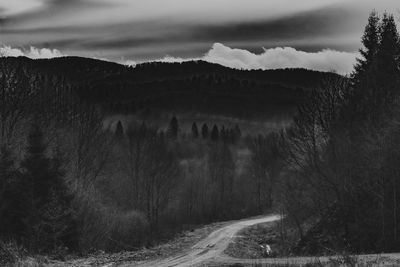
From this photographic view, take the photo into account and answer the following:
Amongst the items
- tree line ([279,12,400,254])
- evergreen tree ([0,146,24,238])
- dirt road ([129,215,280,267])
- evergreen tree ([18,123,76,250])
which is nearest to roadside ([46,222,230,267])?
dirt road ([129,215,280,267])

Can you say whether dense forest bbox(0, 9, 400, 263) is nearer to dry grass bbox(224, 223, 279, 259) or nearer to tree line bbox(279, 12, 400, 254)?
tree line bbox(279, 12, 400, 254)

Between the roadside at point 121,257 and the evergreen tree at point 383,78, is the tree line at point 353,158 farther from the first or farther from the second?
the roadside at point 121,257

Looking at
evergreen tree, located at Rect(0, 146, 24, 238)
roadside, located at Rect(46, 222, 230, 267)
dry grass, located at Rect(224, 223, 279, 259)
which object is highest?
evergreen tree, located at Rect(0, 146, 24, 238)

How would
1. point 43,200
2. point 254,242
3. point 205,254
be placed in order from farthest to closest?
point 254,242
point 205,254
point 43,200

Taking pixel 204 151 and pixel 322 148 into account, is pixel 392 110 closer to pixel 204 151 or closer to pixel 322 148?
pixel 322 148

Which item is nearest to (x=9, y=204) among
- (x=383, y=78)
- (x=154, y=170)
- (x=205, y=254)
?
(x=205, y=254)

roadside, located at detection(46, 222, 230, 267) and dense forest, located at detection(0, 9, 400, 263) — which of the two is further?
dense forest, located at detection(0, 9, 400, 263)

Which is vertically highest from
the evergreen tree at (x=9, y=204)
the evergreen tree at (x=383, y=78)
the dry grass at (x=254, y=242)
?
the evergreen tree at (x=383, y=78)

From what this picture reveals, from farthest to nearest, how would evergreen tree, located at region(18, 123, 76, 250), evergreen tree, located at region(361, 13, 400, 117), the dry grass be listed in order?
evergreen tree, located at region(361, 13, 400, 117) → the dry grass → evergreen tree, located at region(18, 123, 76, 250)

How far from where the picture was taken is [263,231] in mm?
56312

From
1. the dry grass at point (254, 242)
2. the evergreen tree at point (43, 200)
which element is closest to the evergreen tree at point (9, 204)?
the evergreen tree at point (43, 200)

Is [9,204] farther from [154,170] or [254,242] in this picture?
[154,170]

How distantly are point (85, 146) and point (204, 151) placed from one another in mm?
86859

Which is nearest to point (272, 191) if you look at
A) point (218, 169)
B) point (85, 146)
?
point (218, 169)
